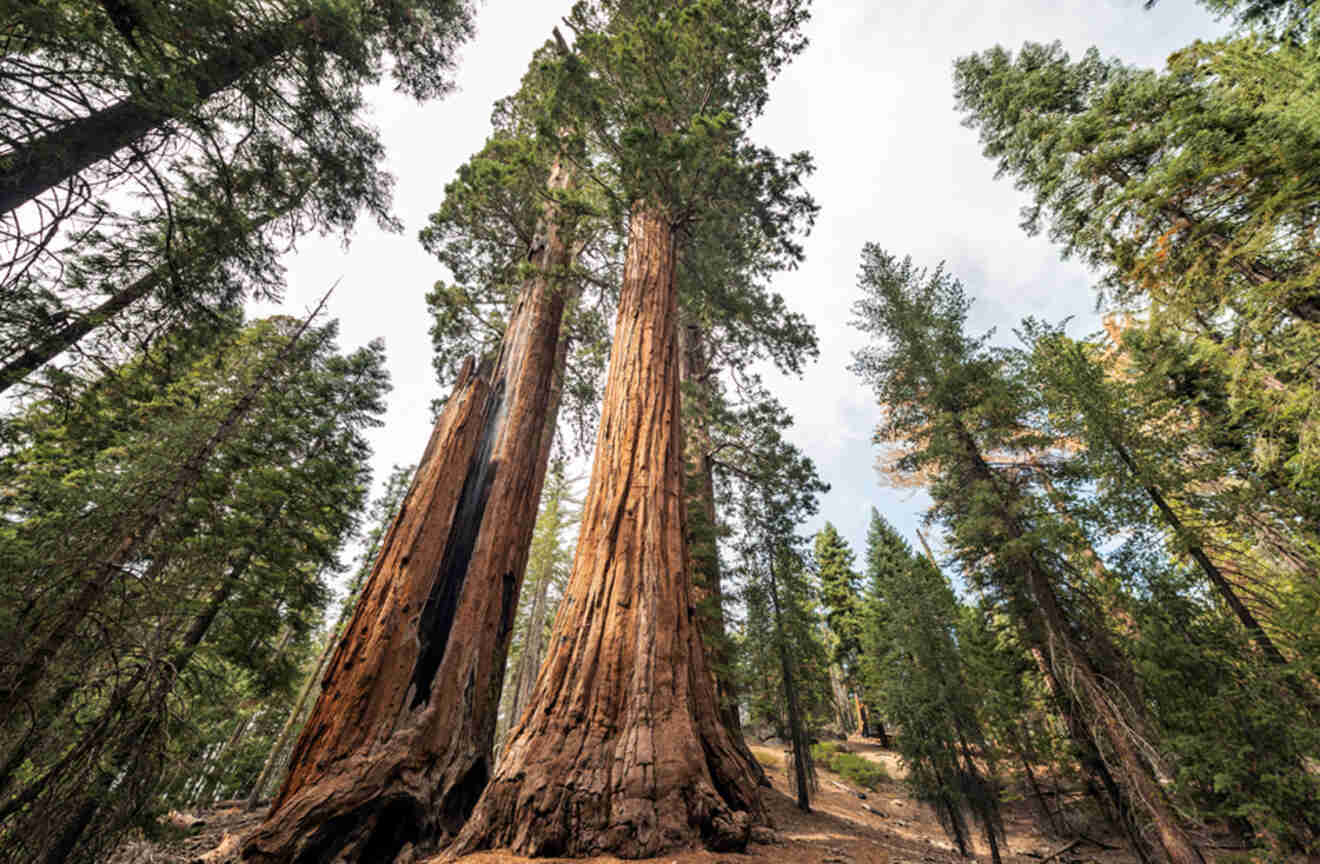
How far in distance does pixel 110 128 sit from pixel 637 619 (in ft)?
21.1

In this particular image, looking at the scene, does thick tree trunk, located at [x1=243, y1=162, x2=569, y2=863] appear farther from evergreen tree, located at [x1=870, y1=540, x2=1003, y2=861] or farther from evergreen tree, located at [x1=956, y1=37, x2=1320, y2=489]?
evergreen tree, located at [x1=870, y1=540, x2=1003, y2=861]

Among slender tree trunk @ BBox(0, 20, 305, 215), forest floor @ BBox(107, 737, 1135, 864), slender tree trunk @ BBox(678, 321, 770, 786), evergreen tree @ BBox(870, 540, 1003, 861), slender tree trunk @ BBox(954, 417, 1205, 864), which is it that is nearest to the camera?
forest floor @ BBox(107, 737, 1135, 864)

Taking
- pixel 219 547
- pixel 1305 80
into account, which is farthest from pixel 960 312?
pixel 219 547

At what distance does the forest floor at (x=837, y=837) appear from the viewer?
1.87 m

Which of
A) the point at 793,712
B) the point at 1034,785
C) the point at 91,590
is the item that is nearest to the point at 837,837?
the point at 91,590

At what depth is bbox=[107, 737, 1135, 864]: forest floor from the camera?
1873 mm

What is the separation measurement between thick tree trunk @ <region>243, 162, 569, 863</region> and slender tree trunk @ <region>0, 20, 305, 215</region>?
306cm

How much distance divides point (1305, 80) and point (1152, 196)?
241 cm

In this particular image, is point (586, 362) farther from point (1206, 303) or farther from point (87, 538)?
point (1206, 303)

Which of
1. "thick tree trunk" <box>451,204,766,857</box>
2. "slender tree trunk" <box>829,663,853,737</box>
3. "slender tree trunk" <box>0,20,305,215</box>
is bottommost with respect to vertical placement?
"thick tree trunk" <box>451,204,766,857</box>

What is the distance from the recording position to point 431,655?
3523 millimetres

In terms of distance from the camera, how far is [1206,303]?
687cm

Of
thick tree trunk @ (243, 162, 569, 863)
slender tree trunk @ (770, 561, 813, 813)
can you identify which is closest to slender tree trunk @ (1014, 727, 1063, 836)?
slender tree trunk @ (770, 561, 813, 813)

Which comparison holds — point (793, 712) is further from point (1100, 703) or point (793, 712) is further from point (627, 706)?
point (627, 706)
